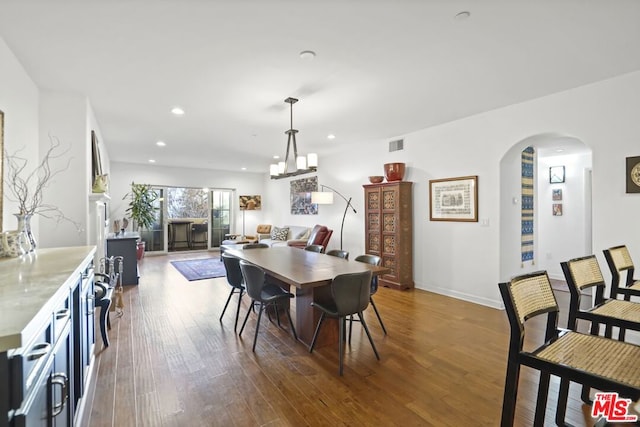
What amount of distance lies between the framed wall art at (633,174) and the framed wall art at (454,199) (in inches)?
60.0

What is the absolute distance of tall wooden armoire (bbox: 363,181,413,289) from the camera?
4.99 m

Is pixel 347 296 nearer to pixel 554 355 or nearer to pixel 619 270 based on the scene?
pixel 554 355

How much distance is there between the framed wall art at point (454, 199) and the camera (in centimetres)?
434

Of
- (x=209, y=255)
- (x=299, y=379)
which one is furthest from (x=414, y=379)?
(x=209, y=255)

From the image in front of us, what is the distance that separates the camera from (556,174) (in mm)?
5773

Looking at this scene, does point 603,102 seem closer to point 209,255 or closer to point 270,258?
point 270,258

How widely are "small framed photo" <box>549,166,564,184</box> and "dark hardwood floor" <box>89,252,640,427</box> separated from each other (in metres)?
3.43

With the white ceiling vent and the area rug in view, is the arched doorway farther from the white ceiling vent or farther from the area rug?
the area rug

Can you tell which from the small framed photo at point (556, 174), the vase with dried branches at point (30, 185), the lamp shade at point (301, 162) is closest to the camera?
the vase with dried branches at point (30, 185)

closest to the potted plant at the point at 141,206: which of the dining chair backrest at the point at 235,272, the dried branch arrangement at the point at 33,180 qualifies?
the dried branch arrangement at the point at 33,180

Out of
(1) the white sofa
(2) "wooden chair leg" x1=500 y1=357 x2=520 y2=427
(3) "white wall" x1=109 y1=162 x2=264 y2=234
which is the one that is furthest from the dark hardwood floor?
(3) "white wall" x1=109 y1=162 x2=264 y2=234

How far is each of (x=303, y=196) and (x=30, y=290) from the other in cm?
699

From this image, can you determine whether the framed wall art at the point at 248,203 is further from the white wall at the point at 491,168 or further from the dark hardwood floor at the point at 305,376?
the dark hardwood floor at the point at 305,376

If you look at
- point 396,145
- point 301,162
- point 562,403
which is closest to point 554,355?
point 562,403
